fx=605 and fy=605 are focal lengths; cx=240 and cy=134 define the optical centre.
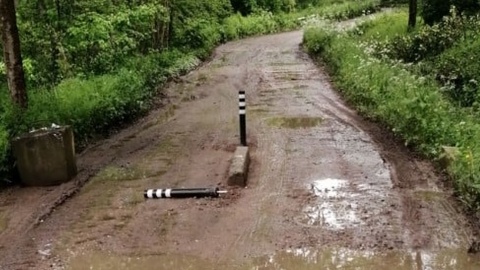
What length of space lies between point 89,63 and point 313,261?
11.8 m

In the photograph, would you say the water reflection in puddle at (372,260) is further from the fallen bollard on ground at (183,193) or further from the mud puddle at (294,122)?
the mud puddle at (294,122)

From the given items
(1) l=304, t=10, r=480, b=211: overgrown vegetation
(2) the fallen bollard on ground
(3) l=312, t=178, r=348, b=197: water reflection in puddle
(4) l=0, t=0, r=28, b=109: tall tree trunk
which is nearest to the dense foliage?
(1) l=304, t=10, r=480, b=211: overgrown vegetation

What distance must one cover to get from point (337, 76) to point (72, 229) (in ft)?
43.6

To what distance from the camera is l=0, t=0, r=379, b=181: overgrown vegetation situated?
12.2 m

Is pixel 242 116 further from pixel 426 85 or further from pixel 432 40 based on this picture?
pixel 432 40

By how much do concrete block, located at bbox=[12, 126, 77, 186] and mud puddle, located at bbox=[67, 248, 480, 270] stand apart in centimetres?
321

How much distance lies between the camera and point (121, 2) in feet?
61.5

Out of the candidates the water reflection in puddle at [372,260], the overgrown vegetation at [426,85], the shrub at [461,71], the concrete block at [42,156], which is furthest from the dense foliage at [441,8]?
the water reflection in puddle at [372,260]

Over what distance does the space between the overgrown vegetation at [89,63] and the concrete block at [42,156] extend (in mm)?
313

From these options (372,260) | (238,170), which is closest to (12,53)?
(238,170)

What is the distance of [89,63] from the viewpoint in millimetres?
17234

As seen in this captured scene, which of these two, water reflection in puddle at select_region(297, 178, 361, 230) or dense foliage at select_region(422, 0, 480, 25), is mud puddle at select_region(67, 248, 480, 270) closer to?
water reflection in puddle at select_region(297, 178, 361, 230)

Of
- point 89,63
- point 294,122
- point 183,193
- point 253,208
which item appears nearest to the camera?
point 253,208

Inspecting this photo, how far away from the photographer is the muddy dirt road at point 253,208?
739cm
